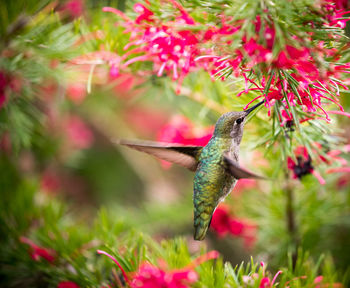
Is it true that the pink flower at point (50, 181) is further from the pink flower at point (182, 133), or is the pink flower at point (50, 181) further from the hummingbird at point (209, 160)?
the hummingbird at point (209, 160)

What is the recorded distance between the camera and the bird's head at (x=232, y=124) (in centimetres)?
47

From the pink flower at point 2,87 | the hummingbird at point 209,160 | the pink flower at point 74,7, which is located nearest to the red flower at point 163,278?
the hummingbird at point 209,160

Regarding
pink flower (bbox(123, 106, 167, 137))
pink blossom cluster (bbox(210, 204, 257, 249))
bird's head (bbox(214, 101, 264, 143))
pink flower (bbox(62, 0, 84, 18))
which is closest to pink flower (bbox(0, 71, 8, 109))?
pink flower (bbox(62, 0, 84, 18))

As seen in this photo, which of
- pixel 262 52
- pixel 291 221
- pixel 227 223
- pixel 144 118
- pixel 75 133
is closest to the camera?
pixel 262 52

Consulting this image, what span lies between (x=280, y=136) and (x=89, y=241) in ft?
1.40

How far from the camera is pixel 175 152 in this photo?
0.51m

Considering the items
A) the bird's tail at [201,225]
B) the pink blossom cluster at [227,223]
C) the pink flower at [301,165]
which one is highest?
the pink flower at [301,165]

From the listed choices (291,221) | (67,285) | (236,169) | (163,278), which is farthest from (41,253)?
(291,221)

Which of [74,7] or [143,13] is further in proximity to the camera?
[74,7]

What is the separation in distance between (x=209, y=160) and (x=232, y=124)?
7 cm

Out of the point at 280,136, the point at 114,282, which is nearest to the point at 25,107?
the point at 114,282

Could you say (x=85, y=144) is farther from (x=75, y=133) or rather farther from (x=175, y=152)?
(x=175, y=152)

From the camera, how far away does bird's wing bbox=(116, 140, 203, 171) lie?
49 centimetres

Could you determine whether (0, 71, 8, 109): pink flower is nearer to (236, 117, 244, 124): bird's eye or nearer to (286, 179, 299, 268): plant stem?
(236, 117, 244, 124): bird's eye
